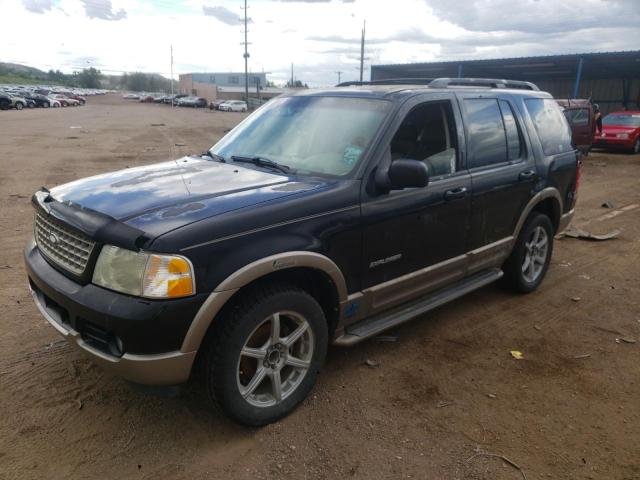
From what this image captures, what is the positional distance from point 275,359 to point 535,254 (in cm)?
333

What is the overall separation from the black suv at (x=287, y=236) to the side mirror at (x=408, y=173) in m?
0.01

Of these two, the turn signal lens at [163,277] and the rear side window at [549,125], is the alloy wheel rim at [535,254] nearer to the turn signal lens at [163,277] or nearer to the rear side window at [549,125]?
the rear side window at [549,125]

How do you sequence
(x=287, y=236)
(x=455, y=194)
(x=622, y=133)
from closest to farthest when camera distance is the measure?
(x=287, y=236)
(x=455, y=194)
(x=622, y=133)

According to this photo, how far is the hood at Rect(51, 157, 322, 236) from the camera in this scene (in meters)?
2.69

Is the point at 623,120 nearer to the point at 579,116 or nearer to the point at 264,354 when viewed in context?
the point at 579,116

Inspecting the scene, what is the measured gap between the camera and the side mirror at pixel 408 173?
315 centimetres

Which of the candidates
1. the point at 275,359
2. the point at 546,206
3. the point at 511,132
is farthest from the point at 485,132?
the point at 275,359

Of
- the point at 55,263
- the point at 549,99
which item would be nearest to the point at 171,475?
the point at 55,263

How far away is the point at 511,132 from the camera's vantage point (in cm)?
458

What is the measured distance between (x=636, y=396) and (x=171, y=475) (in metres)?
3.02

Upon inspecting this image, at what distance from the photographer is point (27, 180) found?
10.4 meters

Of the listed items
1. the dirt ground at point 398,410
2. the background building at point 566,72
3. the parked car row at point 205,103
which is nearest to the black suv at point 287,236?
the dirt ground at point 398,410

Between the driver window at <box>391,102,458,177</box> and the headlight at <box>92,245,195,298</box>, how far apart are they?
A: 1.83 m

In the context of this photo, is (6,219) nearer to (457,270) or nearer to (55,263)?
(55,263)
